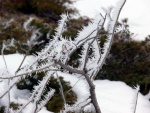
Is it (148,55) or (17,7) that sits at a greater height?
(17,7)

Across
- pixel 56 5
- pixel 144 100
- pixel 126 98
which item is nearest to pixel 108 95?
pixel 126 98

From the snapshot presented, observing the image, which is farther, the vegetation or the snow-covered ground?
the vegetation

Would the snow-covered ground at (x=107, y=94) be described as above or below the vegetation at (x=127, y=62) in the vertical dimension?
below

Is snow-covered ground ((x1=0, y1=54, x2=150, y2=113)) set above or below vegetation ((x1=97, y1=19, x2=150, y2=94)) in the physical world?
below

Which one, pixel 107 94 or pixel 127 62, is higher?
pixel 127 62

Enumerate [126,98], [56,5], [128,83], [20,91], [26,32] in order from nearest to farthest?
1. [20,91]
2. [126,98]
3. [128,83]
4. [26,32]
5. [56,5]

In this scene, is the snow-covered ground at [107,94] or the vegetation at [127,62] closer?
the snow-covered ground at [107,94]

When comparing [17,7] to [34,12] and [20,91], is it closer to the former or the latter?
[34,12]

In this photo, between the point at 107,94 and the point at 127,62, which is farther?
the point at 127,62
